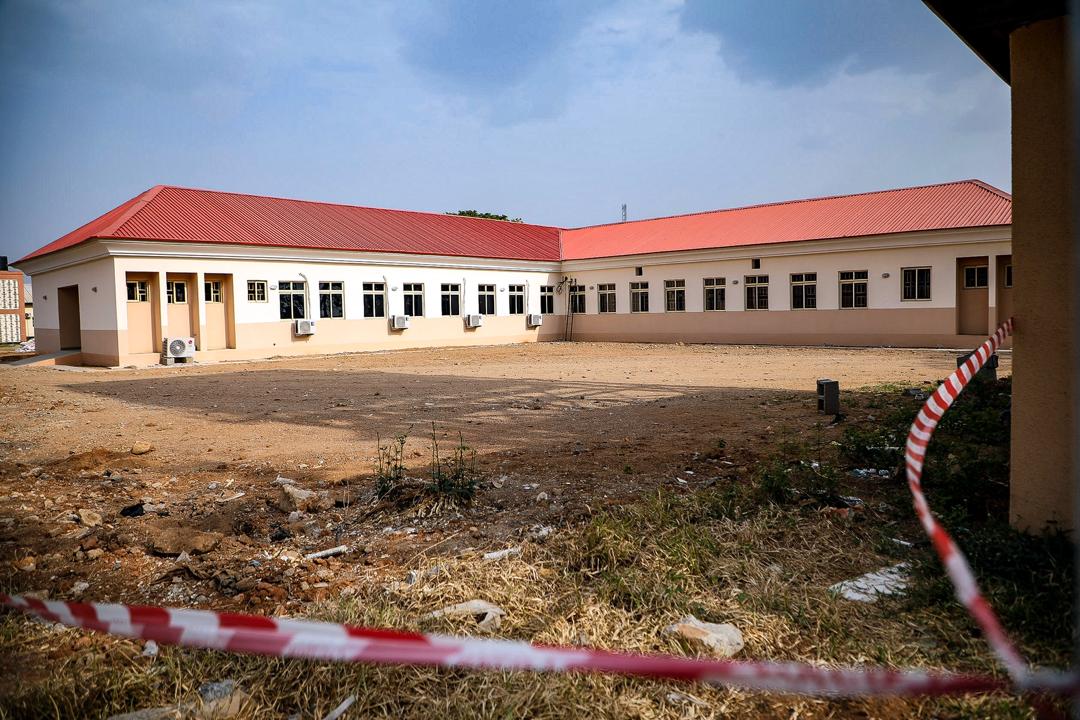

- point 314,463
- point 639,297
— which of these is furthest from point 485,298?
point 314,463

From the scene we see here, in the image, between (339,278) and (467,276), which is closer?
(339,278)

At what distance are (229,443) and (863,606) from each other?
6364mm

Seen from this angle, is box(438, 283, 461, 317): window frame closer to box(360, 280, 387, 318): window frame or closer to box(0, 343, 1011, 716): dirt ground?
box(360, 280, 387, 318): window frame

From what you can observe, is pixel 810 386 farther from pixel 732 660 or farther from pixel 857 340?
pixel 857 340

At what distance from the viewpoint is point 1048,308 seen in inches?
151

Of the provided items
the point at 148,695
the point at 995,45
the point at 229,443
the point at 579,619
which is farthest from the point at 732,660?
the point at 229,443

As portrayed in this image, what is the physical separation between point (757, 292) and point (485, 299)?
10.2 meters

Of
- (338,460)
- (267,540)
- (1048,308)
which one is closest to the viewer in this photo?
(1048,308)

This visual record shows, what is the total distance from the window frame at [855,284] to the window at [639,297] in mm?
7439

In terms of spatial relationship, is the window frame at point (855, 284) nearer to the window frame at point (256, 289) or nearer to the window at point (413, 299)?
the window at point (413, 299)

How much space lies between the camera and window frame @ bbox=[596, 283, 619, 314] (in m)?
30.5

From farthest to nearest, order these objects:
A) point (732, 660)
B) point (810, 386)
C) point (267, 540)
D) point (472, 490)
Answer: point (810, 386)
point (472, 490)
point (267, 540)
point (732, 660)

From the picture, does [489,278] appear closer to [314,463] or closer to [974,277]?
[974,277]

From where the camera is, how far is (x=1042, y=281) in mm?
3889
